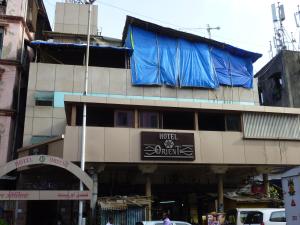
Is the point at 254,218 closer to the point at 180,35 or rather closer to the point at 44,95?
the point at 44,95

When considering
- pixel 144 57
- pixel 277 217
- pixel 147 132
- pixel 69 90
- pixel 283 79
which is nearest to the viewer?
pixel 277 217

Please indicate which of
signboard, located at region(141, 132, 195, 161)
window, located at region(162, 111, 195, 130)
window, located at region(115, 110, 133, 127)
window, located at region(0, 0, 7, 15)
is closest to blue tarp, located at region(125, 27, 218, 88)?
window, located at region(162, 111, 195, 130)

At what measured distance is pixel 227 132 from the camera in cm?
2584

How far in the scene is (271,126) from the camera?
1061 inches

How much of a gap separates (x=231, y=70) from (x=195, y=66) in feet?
10.7

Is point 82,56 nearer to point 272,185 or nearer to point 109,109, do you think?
point 109,109

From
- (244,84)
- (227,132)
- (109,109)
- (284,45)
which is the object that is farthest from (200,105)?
(284,45)

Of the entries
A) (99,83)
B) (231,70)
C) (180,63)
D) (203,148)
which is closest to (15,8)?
(99,83)

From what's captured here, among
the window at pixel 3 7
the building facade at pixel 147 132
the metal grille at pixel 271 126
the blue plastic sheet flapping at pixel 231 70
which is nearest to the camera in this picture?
the building facade at pixel 147 132

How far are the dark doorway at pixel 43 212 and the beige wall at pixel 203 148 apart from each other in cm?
810

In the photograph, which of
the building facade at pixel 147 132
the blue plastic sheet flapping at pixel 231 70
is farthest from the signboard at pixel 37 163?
the blue plastic sheet flapping at pixel 231 70

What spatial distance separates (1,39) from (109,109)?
1134 centimetres

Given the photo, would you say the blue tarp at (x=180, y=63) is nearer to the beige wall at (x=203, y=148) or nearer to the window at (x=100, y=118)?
the window at (x=100, y=118)

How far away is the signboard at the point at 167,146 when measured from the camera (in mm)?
24141
